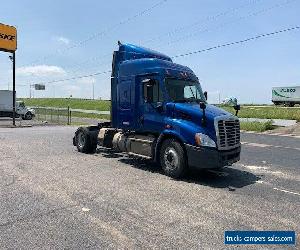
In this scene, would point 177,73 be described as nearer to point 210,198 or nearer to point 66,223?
point 210,198

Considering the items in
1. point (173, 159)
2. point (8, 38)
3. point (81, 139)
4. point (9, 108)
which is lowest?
point (173, 159)

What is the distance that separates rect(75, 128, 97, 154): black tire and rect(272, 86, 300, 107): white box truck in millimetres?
61863

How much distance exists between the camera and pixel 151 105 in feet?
34.8

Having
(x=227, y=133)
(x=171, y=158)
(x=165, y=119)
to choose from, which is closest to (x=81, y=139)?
(x=165, y=119)

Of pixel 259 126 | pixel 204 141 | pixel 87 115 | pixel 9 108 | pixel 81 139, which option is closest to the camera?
pixel 204 141

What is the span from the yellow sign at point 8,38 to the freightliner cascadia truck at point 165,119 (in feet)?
83.1

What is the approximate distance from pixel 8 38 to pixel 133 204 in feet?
105

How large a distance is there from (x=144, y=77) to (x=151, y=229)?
6.08 meters

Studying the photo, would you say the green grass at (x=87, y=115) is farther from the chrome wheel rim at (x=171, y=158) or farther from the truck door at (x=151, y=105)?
the chrome wheel rim at (x=171, y=158)

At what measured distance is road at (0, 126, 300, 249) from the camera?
17.5 ft

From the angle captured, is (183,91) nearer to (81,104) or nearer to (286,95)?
(286,95)

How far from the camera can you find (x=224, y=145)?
30.4ft

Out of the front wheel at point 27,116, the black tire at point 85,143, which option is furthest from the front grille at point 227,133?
the front wheel at point 27,116

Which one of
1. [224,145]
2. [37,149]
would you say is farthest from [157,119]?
[37,149]
